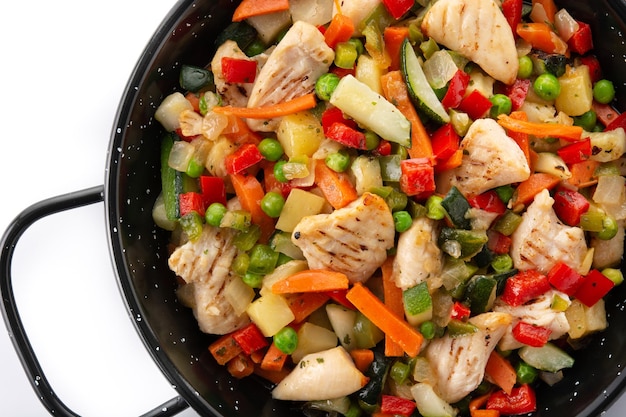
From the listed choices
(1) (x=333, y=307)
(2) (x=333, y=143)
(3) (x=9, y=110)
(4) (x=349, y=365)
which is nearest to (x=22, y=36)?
(3) (x=9, y=110)

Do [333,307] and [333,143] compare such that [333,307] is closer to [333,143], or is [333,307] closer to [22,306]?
[333,143]

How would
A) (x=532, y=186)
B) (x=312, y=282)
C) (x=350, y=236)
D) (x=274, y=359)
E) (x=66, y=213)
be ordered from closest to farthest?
(x=350, y=236)
(x=312, y=282)
(x=532, y=186)
(x=274, y=359)
(x=66, y=213)

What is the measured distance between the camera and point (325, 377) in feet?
11.3

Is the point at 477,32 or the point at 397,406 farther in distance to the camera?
the point at 397,406

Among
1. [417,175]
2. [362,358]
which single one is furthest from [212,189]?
[362,358]

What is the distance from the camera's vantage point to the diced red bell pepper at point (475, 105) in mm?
3436

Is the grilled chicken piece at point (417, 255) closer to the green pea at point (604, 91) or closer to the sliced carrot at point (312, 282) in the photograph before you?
the sliced carrot at point (312, 282)

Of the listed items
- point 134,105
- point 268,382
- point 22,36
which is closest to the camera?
point 134,105

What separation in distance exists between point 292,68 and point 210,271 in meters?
1.16

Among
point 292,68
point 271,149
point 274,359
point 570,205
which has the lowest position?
point 274,359

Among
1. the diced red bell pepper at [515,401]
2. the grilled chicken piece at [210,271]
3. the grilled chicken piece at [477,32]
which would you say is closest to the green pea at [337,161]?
the grilled chicken piece at [210,271]

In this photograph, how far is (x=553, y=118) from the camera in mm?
3541

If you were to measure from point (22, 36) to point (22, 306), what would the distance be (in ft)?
5.92

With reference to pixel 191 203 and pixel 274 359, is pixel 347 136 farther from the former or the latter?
pixel 274 359
